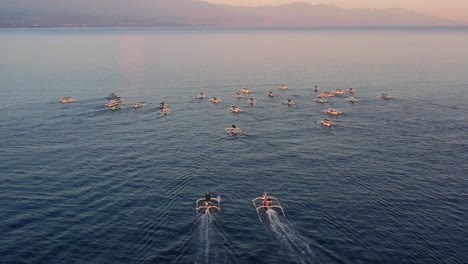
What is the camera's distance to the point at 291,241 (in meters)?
49.1

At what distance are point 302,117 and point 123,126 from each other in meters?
45.4

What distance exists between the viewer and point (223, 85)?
509 ft

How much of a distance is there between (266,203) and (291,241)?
9.54m

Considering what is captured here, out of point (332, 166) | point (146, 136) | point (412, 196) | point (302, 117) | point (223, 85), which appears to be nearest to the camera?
point (412, 196)

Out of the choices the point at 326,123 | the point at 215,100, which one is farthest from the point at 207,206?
the point at 215,100

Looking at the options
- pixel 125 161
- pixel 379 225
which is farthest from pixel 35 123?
pixel 379 225

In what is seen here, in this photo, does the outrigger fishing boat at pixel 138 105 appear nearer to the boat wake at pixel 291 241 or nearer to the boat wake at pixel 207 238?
the boat wake at pixel 207 238

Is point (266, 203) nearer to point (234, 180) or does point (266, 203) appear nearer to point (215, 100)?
point (234, 180)

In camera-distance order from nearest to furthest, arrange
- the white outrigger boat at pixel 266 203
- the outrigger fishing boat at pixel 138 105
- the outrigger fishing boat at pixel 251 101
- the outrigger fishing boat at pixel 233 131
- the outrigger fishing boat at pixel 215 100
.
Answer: the white outrigger boat at pixel 266 203, the outrigger fishing boat at pixel 233 131, the outrigger fishing boat at pixel 138 105, the outrigger fishing boat at pixel 251 101, the outrigger fishing boat at pixel 215 100

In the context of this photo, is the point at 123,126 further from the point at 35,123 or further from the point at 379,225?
the point at 379,225

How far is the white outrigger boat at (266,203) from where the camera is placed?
5744 cm

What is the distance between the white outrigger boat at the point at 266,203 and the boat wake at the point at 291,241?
2.59 ft

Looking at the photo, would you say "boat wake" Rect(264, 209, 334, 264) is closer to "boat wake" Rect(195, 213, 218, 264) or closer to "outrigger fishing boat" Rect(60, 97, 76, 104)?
"boat wake" Rect(195, 213, 218, 264)

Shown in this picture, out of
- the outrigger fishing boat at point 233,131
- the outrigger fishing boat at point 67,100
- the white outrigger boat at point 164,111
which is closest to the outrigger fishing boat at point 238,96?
the white outrigger boat at point 164,111
